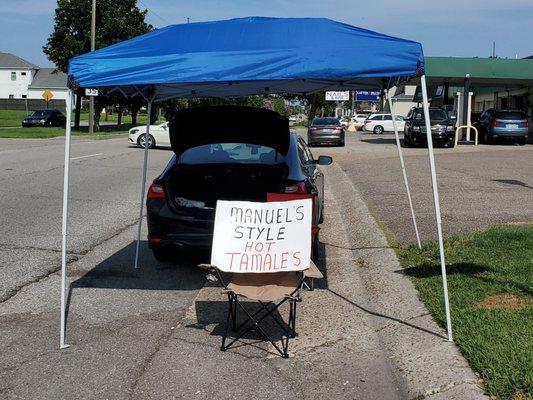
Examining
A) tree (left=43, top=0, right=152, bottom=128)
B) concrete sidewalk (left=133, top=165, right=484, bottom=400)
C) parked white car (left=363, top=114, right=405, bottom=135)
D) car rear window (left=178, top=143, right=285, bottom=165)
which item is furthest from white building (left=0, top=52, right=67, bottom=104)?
concrete sidewalk (left=133, top=165, right=484, bottom=400)

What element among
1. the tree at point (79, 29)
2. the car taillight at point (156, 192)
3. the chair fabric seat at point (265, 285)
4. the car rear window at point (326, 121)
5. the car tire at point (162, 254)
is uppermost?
the tree at point (79, 29)

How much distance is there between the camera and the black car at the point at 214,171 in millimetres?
6863

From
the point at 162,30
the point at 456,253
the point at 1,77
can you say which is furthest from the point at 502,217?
the point at 1,77

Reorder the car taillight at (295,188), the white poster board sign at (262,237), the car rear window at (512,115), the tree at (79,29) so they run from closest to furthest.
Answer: the white poster board sign at (262,237)
the car taillight at (295,188)
the car rear window at (512,115)
the tree at (79,29)

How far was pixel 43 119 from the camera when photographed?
54.1m

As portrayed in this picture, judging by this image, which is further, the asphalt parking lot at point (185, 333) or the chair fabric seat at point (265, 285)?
the chair fabric seat at point (265, 285)

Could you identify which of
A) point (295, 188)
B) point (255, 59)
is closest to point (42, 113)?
point (295, 188)

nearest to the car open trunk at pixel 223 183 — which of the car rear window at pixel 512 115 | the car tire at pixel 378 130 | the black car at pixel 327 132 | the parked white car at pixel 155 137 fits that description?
the parked white car at pixel 155 137

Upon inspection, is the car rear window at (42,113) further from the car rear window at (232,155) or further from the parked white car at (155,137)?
the car rear window at (232,155)

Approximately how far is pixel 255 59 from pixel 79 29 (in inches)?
1633

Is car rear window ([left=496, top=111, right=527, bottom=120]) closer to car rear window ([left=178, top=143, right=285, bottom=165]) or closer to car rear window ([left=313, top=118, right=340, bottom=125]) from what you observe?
car rear window ([left=313, top=118, right=340, bottom=125])

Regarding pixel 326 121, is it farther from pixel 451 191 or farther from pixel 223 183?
pixel 223 183

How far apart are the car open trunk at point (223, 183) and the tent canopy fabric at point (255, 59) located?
1879mm

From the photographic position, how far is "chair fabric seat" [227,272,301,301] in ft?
16.2
